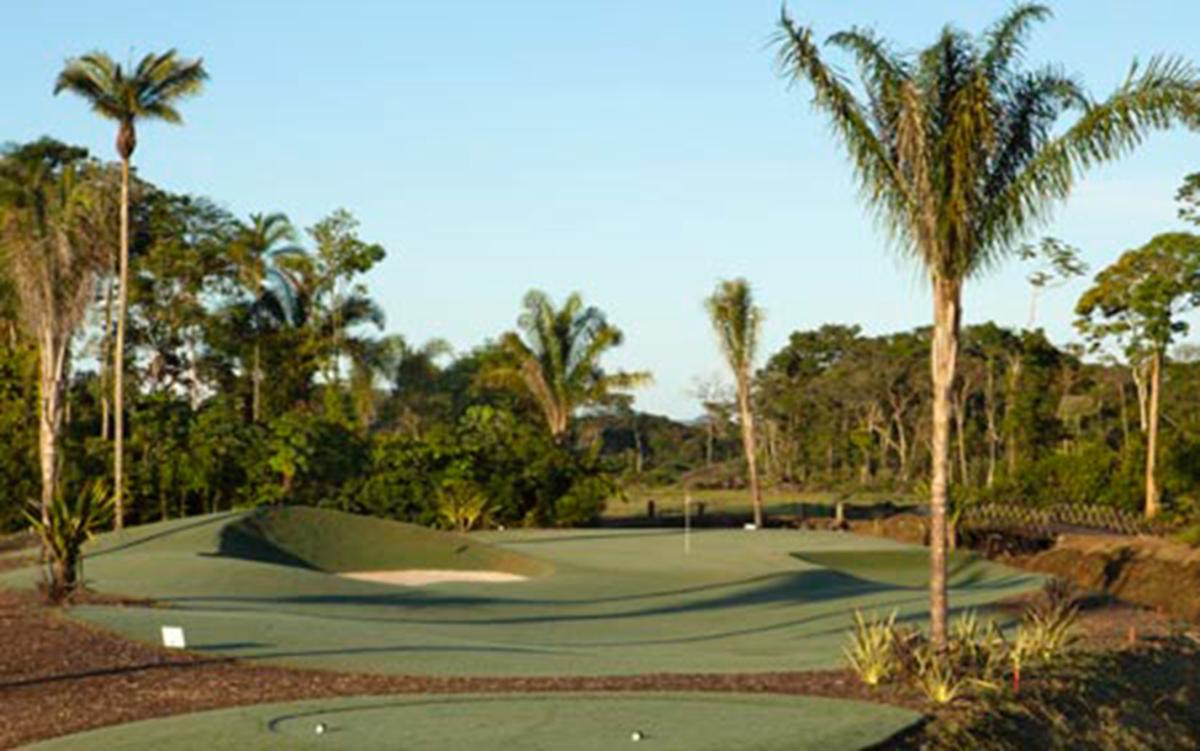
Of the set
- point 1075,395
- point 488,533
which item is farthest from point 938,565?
point 1075,395

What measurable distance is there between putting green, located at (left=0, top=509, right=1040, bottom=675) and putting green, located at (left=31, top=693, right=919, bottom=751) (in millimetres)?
2007

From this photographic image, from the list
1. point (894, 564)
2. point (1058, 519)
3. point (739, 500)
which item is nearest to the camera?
point (894, 564)

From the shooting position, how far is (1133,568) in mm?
26391

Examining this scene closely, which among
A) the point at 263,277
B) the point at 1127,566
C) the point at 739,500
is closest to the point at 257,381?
the point at 263,277

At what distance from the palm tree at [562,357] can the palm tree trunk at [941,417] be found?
33.0 m

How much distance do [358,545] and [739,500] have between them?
3293cm

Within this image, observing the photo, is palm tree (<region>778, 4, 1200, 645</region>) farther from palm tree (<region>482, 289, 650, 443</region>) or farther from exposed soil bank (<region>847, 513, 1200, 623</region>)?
palm tree (<region>482, 289, 650, 443</region>)

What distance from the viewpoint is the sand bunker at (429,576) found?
28.0 m

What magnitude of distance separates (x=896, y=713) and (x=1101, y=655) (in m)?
4.99

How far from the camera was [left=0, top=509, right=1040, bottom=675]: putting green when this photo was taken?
1517 centimetres

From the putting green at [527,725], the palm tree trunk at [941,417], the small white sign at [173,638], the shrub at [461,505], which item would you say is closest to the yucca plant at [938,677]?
the palm tree trunk at [941,417]

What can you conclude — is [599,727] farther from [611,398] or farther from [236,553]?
[611,398]

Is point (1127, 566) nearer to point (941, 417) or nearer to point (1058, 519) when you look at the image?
point (941, 417)

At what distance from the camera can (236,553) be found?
27.1 m
